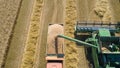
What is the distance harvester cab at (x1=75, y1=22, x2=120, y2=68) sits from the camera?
58.6ft

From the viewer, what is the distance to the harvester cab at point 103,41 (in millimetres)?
17859

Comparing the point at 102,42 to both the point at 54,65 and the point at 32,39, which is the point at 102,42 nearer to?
the point at 54,65

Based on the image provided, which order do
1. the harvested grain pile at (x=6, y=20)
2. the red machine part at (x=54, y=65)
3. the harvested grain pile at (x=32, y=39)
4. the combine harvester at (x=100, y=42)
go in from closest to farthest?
1. the red machine part at (x=54, y=65)
2. the combine harvester at (x=100, y=42)
3. the harvested grain pile at (x=32, y=39)
4. the harvested grain pile at (x=6, y=20)

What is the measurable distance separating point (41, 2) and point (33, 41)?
256 inches

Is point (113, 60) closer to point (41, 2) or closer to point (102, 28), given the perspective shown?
point (102, 28)

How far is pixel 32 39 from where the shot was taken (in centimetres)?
2180

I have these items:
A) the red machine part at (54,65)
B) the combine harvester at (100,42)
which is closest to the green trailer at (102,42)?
the combine harvester at (100,42)

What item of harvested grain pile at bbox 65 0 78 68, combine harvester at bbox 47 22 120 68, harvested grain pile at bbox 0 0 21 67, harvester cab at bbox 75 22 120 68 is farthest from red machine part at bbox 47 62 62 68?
harvested grain pile at bbox 0 0 21 67

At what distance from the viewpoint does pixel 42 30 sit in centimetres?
2291

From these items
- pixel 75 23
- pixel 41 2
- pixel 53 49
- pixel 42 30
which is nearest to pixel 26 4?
pixel 41 2

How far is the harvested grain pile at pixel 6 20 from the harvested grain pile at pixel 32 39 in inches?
77.7

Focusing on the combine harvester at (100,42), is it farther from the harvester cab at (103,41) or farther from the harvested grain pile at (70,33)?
the harvested grain pile at (70,33)

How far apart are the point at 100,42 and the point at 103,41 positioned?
4.67 ft

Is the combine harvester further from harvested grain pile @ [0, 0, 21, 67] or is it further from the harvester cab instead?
harvested grain pile @ [0, 0, 21, 67]
